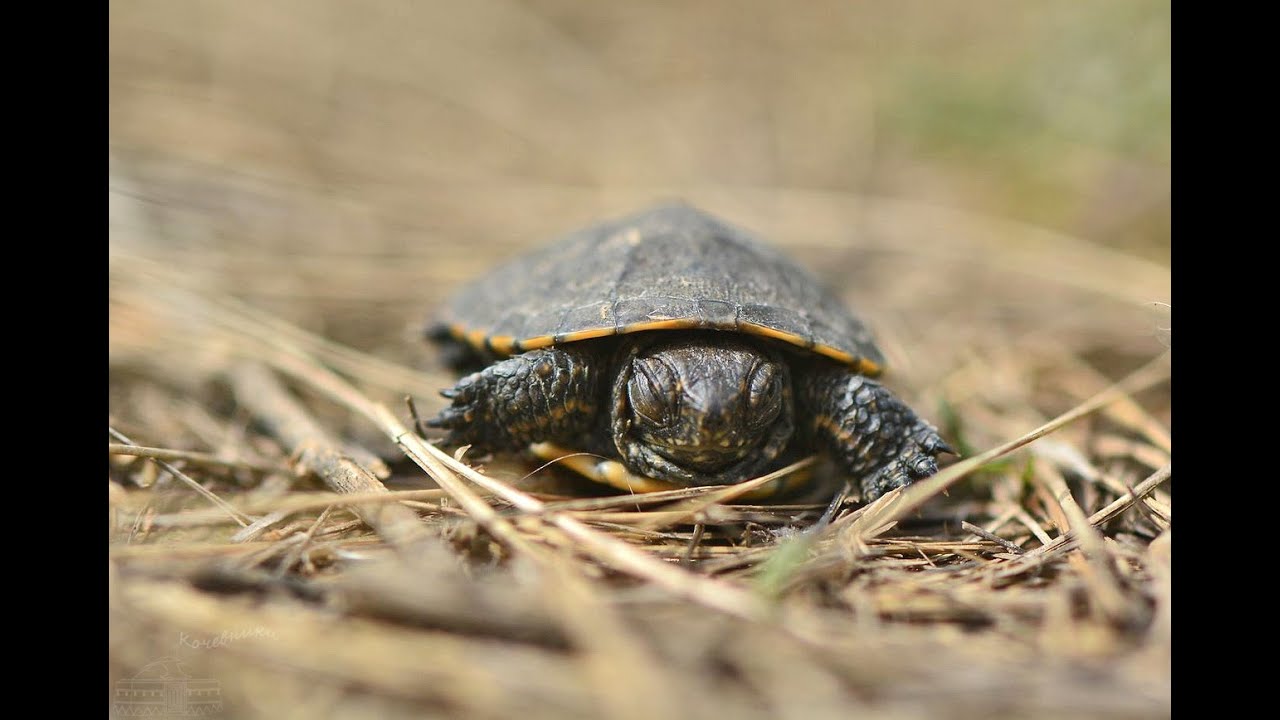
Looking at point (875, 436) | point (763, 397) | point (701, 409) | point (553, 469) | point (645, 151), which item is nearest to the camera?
point (701, 409)

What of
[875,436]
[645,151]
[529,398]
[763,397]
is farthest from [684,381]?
[645,151]

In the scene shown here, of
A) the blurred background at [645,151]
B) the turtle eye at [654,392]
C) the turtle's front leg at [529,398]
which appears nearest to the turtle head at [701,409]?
the turtle eye at [654,392]

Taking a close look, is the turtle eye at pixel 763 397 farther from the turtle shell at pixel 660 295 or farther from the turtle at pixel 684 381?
the turtle shell at pixel 660 295

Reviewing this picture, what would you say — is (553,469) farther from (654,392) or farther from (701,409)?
(701,409)

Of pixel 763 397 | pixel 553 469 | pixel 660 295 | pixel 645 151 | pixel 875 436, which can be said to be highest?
pixel 645 151

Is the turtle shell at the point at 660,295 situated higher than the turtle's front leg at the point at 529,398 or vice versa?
the turtle shell at the point at 660,295

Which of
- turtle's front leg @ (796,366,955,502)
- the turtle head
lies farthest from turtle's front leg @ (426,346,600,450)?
turtle's front leg @ (796,366,955,502)

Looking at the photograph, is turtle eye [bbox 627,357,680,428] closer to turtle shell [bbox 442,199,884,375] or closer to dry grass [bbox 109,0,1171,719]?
turtle shell [bbox 442,199,884,375]

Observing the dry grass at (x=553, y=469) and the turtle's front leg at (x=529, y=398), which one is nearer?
the dry grass at (x=553, y=469)

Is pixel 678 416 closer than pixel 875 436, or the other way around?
pixel 678 416
